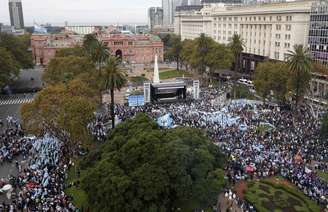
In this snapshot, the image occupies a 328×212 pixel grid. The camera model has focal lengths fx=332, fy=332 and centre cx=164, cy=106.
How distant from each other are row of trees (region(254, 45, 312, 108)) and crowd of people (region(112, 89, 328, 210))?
2.78 metres

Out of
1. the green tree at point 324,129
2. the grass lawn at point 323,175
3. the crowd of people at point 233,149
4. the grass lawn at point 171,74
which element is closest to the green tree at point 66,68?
the crowd of people at point 233,149

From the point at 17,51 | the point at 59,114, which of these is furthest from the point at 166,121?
the point at 17,51

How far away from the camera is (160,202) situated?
21266 mm

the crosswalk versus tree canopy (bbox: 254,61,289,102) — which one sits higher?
tree canopy (bbox: 254,61,289,102)

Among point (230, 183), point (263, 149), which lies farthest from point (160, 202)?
point (263, 149)

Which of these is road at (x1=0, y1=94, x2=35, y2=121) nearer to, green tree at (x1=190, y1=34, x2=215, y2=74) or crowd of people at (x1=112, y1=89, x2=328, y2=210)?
crowd of people at (x1=112, y1=89, x2=328, y2=210)

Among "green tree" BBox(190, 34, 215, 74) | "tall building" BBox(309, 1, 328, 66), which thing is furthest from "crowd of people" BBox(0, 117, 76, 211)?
"tall building" BBox(309, 1, 328, 66)

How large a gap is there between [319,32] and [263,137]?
1340 inches

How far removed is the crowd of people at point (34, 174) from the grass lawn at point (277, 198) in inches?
592

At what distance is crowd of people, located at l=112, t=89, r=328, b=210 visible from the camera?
31.4 m

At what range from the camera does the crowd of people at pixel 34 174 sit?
26.0 meters

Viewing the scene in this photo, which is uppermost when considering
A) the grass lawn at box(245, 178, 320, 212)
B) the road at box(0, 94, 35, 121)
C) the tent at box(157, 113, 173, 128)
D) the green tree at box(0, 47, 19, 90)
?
the green tree at box(0, 47, 19, 90)

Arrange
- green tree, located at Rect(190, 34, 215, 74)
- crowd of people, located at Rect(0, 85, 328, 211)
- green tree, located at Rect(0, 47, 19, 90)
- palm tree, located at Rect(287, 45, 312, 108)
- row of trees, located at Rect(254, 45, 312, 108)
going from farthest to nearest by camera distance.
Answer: green tree, located at Rect(190, 34, 215, 74), green tree, located at Rect(0, 47, 19, 90), row of trees, located at Rect(254, 45, 312, 108), palm tree, located at Rect(287, 45, 312, 108), crowd of people, located at Rect(0, 85, 328, 211)

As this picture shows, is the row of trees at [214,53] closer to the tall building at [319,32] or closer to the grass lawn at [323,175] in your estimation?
the tall building at [319,32]
